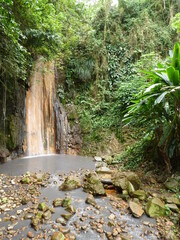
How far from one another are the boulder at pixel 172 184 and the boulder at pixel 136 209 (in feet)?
2.49

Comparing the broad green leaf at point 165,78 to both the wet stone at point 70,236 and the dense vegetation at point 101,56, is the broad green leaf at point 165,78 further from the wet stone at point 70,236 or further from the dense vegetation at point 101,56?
the wet stone at point 70,236

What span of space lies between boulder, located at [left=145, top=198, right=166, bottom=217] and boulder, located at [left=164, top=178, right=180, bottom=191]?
0.51 m

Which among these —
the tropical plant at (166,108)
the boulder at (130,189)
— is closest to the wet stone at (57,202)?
the boulder at (130,189)

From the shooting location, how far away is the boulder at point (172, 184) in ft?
8.43

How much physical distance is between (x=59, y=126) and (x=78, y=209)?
4244mm

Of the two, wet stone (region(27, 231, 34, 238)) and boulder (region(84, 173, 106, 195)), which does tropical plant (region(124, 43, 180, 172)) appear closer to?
boulder (region(84, 173, 106, 195))

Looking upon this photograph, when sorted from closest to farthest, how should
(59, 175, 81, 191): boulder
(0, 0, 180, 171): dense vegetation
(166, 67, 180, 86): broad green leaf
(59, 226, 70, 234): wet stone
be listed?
1. (59, 226, 70, 234): wet stone
2. (166, 67, 180, 86): broad green leaf
3. (59, 175, 81, 191): boulder
4. (0, 0, 180, 171): dense vegetation

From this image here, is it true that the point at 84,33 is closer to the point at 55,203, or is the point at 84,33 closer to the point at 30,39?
the point at 30,39

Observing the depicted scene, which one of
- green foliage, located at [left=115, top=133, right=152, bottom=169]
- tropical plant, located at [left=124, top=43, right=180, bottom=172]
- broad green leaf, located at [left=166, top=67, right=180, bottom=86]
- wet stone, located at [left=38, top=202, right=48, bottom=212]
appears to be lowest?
wet stone, located at [left=38, top=202, right=48, bottom=212]

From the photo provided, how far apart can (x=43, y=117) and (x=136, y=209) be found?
4871 millimetres

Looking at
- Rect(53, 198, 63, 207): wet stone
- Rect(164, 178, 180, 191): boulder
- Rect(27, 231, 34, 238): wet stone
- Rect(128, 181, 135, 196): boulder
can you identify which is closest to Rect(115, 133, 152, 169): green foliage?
Rect(164, 178, 180, 191): boulder

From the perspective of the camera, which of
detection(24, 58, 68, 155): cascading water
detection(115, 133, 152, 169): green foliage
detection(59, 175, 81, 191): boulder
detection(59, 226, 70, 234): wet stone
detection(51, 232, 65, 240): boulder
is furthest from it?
detection(24, 58, 68, 155): cascading water

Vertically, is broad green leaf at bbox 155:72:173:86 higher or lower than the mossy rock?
Result: higher

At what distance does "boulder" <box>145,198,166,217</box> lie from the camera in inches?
81.9
